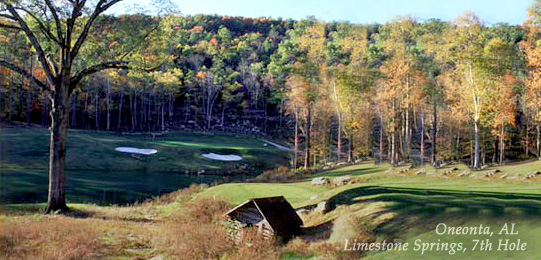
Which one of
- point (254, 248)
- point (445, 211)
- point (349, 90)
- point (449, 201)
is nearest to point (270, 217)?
point (254, 248)

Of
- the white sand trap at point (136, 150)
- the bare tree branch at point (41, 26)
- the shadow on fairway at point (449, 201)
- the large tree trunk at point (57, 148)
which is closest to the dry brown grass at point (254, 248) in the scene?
the shadow on fairway at point (449, 201)

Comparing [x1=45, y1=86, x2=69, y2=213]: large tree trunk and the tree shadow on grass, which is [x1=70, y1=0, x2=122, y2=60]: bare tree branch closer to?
[x1=45, y1=86, x2=69, y2=213]: large tree trunk

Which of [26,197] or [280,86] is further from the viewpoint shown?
[280,86]

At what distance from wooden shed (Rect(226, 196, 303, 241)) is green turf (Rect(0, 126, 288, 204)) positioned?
15528 mm

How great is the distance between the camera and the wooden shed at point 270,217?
1373 centimetres

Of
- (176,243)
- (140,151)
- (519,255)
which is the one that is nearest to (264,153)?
(140,151)

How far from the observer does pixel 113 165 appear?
4772 cm

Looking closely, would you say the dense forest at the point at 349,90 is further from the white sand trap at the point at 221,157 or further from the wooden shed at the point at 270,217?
the wooden shed at the point at 270,217

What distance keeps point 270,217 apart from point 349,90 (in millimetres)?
28011

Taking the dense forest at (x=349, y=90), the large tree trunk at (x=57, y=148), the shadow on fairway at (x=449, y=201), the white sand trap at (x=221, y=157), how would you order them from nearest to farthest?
the shadow on fairway at (x=449, y=201) < the large tree trunk at (x=57, y=148) < the dense forest at (x=349, y=90) < the white sand trap at (x=221, y=157)

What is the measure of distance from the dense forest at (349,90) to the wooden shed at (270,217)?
1065cm

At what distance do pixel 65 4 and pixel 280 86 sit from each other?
2948 inches

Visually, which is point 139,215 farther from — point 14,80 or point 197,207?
point 14,80

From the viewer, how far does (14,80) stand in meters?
69.9
